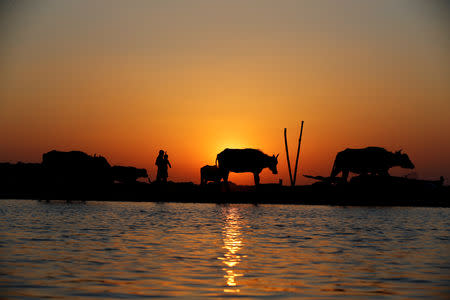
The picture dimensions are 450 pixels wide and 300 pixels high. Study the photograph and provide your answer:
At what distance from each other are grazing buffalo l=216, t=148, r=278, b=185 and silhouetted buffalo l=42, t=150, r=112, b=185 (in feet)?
33.1

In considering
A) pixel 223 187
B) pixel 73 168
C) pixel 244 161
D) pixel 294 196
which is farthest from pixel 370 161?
pixel 73 168

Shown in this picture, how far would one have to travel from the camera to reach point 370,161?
1885 inches

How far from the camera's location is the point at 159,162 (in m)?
47.2

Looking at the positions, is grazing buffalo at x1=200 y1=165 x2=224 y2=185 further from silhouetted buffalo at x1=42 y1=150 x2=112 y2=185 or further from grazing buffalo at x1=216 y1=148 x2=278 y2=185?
silhouetted buffalo at x1=42 y1=150 x2=112 y2=185

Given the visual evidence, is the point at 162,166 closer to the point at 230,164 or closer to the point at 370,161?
the point at 230,164

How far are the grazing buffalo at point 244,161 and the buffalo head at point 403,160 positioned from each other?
10117 millimetres

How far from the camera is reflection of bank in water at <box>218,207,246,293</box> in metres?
11.3

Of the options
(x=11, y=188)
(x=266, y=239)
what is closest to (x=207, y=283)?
(x=266, y=239)

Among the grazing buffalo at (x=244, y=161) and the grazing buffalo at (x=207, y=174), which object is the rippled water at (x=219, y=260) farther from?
the grazing buffalo at (x=207, y=174)

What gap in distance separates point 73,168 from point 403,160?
1042 inches

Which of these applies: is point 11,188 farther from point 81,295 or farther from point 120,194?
point 81,295

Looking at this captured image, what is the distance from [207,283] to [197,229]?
1082 centimetres

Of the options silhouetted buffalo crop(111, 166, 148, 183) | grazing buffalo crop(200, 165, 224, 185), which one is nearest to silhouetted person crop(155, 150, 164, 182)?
grazing buffalo crop(200, 165, 224, 185)

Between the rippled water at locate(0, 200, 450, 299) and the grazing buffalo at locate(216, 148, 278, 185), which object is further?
the grazing buffalo at locate(216, 148, 278, 185)
